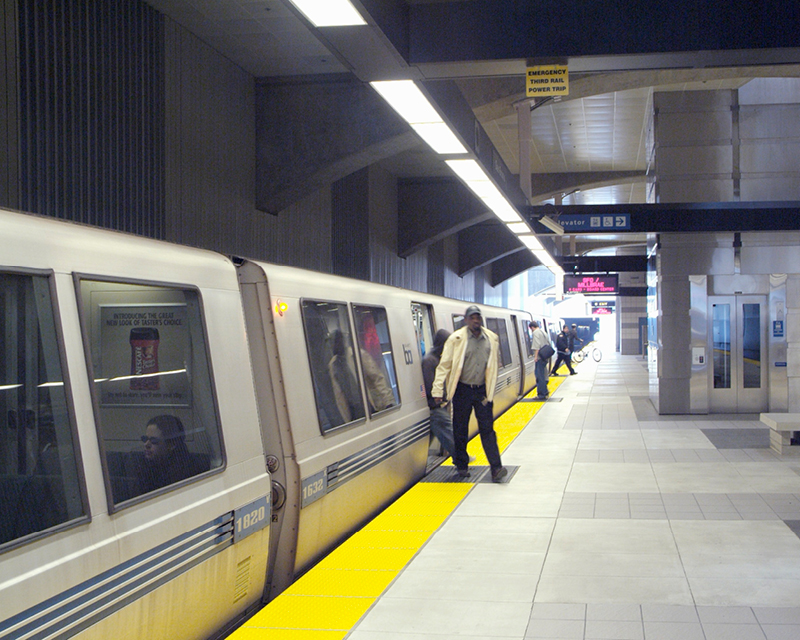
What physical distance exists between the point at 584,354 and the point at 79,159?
2823cm

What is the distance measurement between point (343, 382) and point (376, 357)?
39.3 inches

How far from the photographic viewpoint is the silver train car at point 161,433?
2811 mm

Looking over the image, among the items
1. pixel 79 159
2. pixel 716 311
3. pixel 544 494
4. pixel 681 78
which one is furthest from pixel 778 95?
pixel 79 159

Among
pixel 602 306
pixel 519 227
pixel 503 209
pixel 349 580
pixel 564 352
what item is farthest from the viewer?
pixel 602 306

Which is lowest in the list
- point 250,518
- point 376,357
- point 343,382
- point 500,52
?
point 250,518

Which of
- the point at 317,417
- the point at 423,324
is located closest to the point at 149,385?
the point at 317,417

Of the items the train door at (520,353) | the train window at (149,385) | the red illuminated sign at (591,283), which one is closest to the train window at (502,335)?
the train door at (520,353)

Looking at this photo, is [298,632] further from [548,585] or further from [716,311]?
[716,311]

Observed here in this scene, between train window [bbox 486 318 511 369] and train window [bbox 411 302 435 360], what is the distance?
514 centimetres

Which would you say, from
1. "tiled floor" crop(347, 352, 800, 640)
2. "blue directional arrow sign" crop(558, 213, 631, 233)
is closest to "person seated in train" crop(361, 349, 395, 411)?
"tiled floor" crop(347, 352, 800, 640)

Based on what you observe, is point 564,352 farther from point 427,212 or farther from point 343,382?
point 343,382

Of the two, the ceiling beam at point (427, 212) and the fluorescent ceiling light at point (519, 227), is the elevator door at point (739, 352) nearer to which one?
the fluorescent ceiling light at point (519, 227)

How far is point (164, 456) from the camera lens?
143 inches

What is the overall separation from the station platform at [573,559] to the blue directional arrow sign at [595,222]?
14.0 feet
